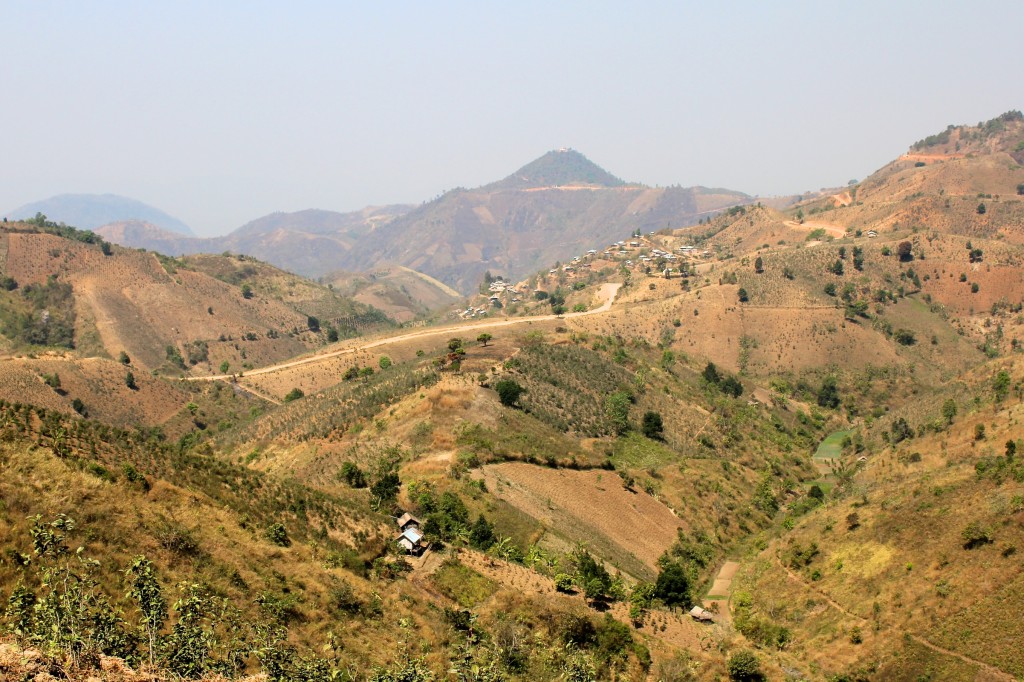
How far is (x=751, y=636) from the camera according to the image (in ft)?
124

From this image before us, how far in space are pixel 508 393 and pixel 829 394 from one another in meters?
56.8

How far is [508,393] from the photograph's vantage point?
205 ft

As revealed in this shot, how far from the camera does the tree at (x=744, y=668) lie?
104 feet

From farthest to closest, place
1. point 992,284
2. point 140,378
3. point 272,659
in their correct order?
1. point 992,284
2. point 140,378
3. point 272,659

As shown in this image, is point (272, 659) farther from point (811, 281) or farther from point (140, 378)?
point (811, 281)

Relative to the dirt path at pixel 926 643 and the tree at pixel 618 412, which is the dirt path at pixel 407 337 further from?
the dirt path at pixel 926 643

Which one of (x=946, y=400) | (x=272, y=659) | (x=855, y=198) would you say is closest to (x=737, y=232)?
(x=855, y=198)

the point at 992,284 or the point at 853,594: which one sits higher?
the point at 992,284

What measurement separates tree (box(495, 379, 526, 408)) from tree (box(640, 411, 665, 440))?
14.6 m

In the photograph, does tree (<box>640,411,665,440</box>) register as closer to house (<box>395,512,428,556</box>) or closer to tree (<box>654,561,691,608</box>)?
tree (<box>654,561,691,608</box>)

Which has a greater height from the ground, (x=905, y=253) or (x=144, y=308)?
(x=905, y=253)

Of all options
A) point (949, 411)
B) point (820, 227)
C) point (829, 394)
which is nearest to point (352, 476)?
point (949, 411)

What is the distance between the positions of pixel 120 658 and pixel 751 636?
31.9 m

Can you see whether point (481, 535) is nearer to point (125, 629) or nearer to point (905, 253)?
point (125, 629)
